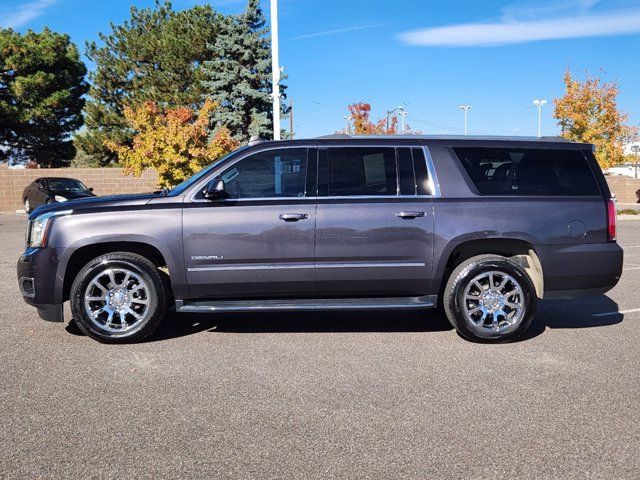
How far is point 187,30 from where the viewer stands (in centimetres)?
3656

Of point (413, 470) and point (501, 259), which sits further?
point (501, 259)

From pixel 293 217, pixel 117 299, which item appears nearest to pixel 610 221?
pixel 293 217

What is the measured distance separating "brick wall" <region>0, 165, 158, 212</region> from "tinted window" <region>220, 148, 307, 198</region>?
2598 centimetres

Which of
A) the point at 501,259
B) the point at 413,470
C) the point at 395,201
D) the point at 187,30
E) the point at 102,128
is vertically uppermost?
the point at 187,30

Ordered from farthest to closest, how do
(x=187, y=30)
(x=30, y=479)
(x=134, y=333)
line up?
(x=187, y=30)
(x=134, y=333)
(x=30, y=479)

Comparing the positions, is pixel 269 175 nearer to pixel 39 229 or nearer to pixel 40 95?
pixel 39 229

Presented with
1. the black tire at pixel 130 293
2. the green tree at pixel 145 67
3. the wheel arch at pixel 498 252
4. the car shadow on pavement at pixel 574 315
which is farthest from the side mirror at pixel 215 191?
the green tree at pixel 145 67

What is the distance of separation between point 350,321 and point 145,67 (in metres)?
35.8

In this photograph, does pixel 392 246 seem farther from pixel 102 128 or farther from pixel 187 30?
pixel 102 128

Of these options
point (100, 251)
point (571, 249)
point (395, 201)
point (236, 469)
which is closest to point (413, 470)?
point (236, 469)

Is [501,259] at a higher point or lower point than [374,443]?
higher

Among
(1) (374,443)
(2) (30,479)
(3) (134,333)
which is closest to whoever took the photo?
(2) (30,479)

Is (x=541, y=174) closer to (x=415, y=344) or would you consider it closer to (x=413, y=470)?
(x=415, y=344)

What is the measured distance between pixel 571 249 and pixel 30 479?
4.91 metres
